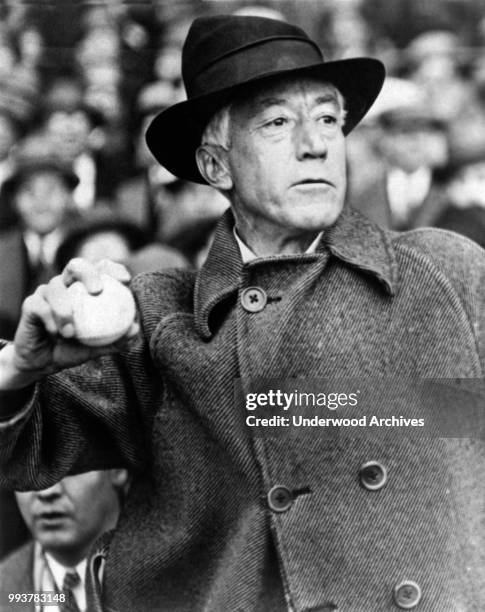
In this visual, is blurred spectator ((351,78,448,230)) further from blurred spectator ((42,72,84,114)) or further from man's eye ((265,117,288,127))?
blurred spectator ((42,72,84,114))

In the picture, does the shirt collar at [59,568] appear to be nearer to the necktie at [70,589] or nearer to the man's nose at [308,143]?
the necktie at [70,589]

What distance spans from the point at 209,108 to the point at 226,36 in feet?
0.36

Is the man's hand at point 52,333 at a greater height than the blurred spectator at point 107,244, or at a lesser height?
greater

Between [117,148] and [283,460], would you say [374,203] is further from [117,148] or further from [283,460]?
[283,460]

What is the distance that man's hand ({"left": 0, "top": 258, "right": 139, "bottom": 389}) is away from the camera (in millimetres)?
1201

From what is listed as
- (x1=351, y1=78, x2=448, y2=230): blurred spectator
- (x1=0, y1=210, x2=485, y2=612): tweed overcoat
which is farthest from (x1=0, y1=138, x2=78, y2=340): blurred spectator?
(x1=351, y1=78, x2=448, y2=230): blurred spectator

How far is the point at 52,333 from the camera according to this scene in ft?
4.01

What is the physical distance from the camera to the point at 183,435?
1458 mm

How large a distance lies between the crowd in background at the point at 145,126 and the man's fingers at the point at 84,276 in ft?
1.82

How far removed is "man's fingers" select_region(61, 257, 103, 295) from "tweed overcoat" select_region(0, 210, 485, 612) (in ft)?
0.83

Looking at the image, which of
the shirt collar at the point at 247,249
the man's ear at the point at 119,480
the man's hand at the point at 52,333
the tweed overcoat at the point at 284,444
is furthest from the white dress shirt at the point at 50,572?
the shirt collar at the point at 247,249

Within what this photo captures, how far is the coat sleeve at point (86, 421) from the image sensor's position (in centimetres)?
146

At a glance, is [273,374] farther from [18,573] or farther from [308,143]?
[18,573]

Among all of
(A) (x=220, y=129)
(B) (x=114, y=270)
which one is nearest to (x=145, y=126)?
(A) (x=220, y=129)
